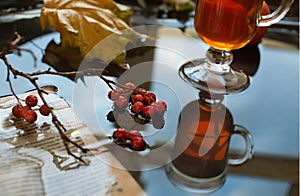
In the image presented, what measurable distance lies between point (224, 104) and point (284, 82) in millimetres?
125

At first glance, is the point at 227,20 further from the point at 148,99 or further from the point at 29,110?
the point at 29,110

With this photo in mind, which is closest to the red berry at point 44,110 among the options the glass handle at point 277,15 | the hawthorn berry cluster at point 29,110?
the hawthorn berry cluster at point 29,110

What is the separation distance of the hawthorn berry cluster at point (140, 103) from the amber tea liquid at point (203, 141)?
0.03m

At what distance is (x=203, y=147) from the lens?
1.88 feet

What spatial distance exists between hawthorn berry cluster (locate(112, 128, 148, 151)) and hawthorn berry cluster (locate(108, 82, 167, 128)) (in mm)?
38

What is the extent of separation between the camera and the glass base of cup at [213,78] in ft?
2.28

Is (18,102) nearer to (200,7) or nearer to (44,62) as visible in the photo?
(44,62)

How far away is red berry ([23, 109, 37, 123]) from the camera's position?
56cm

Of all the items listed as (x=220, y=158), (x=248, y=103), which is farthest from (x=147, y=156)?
(x=248, y=103)

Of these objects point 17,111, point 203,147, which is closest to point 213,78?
point 203,147

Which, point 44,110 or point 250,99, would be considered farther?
point 250,99

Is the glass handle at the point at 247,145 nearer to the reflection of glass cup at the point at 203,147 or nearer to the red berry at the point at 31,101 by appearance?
the reflection of glass cup at the point at 203,147

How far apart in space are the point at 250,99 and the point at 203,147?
140 millimetres

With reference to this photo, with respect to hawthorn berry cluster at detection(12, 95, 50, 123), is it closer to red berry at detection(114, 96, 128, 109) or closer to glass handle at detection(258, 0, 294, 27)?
red berry at detection(114, 96, 128, 109)
